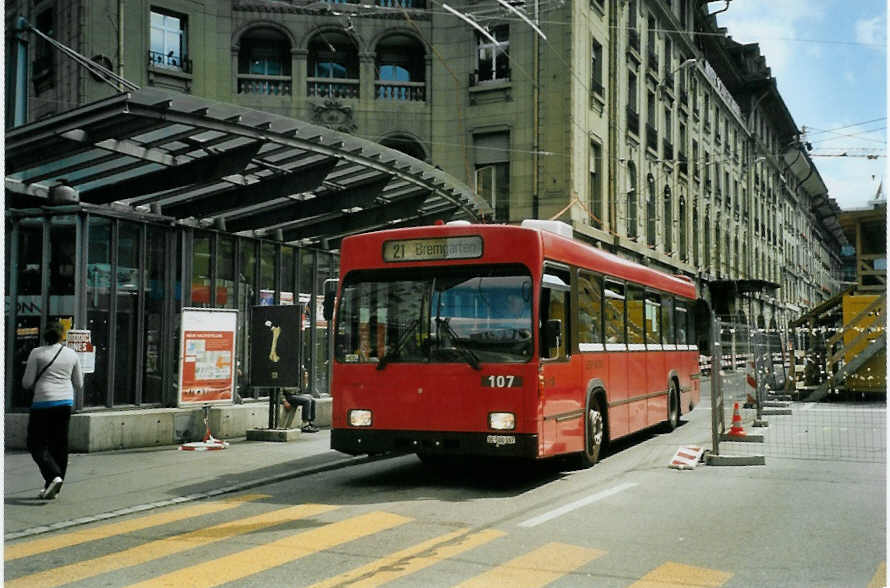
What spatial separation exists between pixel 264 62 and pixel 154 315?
1432 centimetres

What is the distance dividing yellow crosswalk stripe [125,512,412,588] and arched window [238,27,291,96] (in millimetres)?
20510

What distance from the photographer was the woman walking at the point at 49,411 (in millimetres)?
9273

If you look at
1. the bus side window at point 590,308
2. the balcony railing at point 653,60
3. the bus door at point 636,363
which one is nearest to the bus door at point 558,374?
the bus side window at point 590,308

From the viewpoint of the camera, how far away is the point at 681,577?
242 inches

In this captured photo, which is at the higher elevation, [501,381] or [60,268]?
[60,268]

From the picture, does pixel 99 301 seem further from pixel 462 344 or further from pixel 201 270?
pixel 462 344

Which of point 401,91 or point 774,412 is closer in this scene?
point 774,412

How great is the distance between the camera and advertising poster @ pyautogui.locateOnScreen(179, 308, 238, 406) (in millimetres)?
14016

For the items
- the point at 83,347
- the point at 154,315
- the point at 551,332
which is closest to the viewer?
the point at 551,332

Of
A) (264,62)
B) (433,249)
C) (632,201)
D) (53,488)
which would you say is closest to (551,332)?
(433,249)

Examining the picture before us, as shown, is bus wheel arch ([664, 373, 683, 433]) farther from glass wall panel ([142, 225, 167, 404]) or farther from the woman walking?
the woman walking

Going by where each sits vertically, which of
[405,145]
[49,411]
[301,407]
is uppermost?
[405,145]

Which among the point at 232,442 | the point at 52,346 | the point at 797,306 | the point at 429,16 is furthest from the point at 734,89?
the point at 52,346

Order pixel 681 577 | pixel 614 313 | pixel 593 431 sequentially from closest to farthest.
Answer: pixel 681 577, pixel 593 431, pixel 614 313
